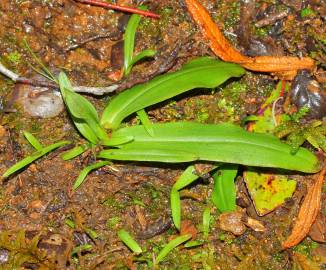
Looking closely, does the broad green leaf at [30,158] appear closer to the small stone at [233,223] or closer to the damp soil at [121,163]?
the damp soil at [121,163]

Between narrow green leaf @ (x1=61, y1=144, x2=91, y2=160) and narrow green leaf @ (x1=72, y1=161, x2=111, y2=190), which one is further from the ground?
narrow green leaf @ (x1=61, y1=144, x2=91, y2=160)

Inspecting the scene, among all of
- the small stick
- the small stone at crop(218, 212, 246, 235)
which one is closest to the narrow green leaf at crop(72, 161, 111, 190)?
the small stone at crop(218, 212, 246, 235)

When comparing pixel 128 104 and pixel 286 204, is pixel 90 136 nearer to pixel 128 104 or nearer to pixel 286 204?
pixel 128 104

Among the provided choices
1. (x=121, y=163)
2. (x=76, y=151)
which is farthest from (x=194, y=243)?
(x=76, y=151)

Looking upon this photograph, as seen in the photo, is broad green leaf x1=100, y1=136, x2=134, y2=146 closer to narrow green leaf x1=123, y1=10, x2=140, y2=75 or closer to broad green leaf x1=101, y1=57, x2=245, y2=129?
broad green leaf x1=101, y1=57, x2=245, y2=129

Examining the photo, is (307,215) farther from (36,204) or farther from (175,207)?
(36,204)
